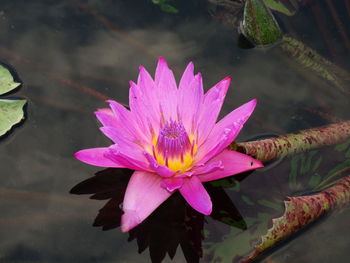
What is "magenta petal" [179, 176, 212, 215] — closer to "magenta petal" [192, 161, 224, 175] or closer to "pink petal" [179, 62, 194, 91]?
"magenta petal" [192, 161, 224, 175]

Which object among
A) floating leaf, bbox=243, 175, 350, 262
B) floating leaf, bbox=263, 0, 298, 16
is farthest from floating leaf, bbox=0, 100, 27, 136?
floating leaf, bbox=263, 0, 298, 16

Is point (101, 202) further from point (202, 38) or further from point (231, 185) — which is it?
point (202, 38)

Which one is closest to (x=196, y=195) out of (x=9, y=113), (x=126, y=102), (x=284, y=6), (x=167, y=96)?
(x=167, y=96)

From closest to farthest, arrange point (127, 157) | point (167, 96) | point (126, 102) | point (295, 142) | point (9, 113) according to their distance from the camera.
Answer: point (127, 157) → point (167, 96) → point (295, 142) → point (9, 113) → point (126, 102)

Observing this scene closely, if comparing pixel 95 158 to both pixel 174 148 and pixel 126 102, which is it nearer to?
pixel 174 148

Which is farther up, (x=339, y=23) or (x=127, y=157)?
(x=339, y=23)

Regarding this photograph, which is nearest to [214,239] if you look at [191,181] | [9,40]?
[191,181]
